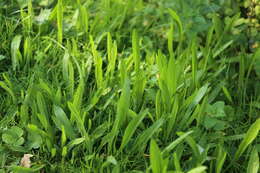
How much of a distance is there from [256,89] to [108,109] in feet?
2.61

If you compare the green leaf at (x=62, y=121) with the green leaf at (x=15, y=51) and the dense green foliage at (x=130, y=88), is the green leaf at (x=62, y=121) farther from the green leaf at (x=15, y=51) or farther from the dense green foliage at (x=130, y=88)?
the green leaf at (x=15, y=51)

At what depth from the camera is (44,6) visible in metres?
2.85

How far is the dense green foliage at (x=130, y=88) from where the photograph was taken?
1.92 meters

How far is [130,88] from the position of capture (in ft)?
7.41

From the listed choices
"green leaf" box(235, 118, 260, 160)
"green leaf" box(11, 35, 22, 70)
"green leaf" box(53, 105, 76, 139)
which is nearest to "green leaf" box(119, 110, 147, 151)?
"green leaf" box(53, 105, 76, 139)

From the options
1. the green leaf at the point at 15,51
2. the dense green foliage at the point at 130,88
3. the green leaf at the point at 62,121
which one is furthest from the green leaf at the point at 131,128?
the green leaf at the point at 15,51

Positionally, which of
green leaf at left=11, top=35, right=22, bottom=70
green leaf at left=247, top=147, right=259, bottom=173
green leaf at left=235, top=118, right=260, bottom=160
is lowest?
green leaf at left=247, top=147, right=259, bottom=173

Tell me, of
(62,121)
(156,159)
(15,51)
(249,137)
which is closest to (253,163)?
(249,137)

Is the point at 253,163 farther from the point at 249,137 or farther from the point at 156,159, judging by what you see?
the point at 156,159

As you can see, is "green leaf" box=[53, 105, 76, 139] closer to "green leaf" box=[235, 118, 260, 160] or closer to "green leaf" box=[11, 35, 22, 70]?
"green leaf" box=[11, 35, 22, 70]

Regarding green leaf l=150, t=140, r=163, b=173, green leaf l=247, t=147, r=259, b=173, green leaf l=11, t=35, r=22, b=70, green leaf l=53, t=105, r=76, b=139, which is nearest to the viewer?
green leaf l=150, t=140, r=163, b=173

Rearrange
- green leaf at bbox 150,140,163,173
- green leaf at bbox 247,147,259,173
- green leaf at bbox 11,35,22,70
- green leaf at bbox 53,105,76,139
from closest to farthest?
1. green leaf at bbox 150,140,163,173
2. green leaf at bbox 247,147,259,173
3. green leaf at bbox 53,105,76,139
4. green leaf at bbox 11,35,22,70

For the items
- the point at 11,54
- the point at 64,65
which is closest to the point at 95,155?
the point at 64,65

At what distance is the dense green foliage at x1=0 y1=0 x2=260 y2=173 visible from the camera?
75.4 inches
